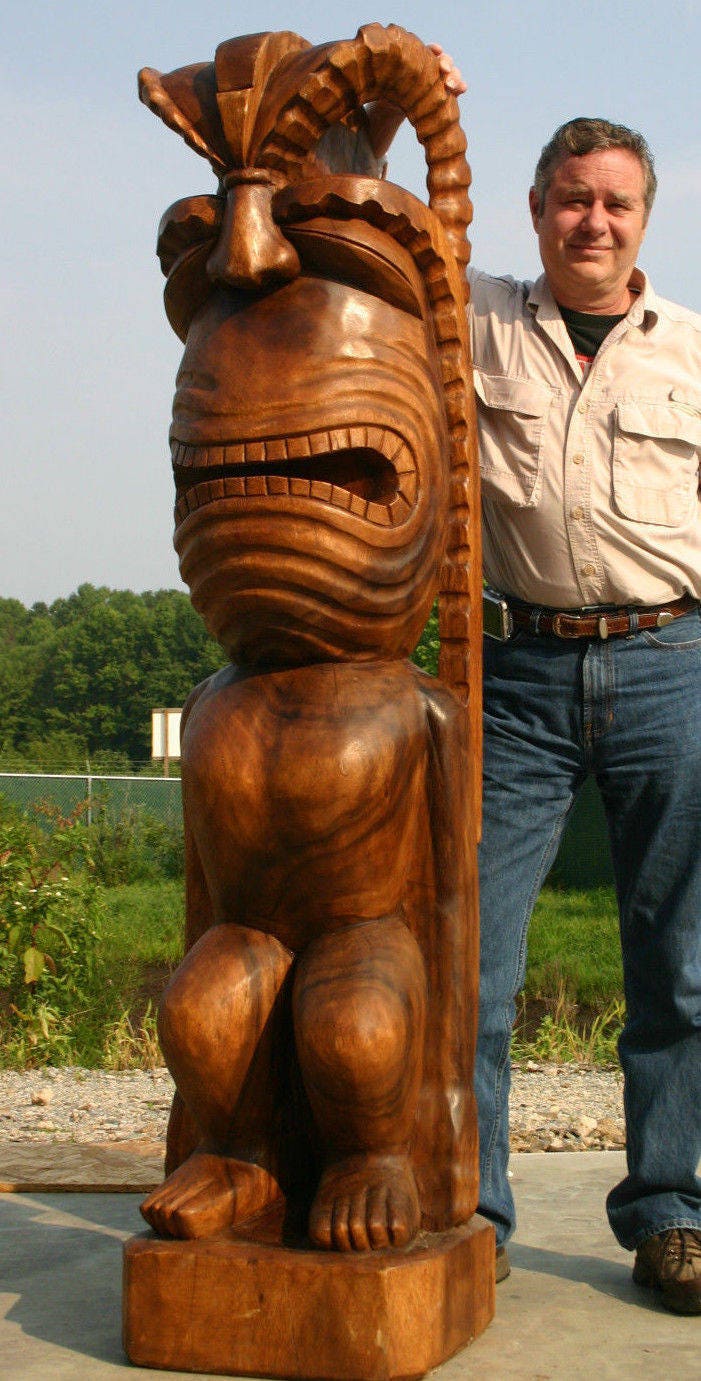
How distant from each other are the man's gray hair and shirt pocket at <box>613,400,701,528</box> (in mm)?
450

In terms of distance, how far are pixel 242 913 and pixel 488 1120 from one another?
2.67 ft

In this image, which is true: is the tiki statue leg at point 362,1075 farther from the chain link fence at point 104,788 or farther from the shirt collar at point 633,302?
the chain link fence at point 104,788

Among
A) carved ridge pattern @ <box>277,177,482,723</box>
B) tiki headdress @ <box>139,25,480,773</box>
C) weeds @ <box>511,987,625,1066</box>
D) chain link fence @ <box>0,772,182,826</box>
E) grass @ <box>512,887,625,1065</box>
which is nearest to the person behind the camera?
tiki headdress @ <box>139,25,480,773</box>

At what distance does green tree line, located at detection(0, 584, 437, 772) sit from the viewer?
37.9 metres

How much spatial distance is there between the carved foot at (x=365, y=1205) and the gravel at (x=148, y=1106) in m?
2.17

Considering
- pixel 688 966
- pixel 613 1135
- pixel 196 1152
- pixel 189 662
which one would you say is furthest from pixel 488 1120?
pixel 189 662

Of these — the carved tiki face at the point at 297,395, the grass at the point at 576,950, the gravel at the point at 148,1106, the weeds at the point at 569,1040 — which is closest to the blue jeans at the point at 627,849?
the carved tiki face at the point at 297,395

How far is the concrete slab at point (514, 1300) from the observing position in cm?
239

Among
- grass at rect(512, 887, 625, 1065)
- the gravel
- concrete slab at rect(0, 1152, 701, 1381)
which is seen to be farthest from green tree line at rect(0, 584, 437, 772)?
concrete slab at rect(0, 1152, 701, 1381)

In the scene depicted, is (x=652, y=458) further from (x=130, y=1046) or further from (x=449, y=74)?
(x=130, y=1046)

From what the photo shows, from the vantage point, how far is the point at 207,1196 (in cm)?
245

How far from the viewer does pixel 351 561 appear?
2.46m

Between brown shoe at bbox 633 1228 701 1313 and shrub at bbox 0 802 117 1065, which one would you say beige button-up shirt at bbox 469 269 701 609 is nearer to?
brown shoe at bbox 633 1228 701 1313

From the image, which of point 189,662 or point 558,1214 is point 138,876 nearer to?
point 558,1214
